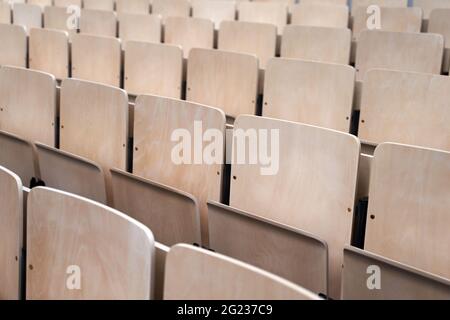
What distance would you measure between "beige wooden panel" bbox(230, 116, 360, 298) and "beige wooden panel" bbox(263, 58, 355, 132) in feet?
1.85

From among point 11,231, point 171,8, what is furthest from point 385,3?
point 11,231

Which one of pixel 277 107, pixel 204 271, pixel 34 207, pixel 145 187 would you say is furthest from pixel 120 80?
pixel 204 271

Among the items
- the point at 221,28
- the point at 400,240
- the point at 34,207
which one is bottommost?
the point at 400,240

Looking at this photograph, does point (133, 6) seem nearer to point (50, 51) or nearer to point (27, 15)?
point (27, 15)

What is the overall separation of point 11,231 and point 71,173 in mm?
567

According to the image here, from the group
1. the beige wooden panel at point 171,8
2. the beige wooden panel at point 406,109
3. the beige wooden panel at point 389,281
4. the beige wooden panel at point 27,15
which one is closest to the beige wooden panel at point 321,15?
the beige wooden panel at point 171,8

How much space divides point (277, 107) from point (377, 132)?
0.38m

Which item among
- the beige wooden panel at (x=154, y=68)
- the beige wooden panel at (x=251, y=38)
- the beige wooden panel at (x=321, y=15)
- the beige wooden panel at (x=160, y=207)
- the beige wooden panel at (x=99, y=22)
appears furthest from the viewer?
the beige wooden panel at (x=99, y=22)

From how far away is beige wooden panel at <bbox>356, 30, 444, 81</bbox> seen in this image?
2.39 meters

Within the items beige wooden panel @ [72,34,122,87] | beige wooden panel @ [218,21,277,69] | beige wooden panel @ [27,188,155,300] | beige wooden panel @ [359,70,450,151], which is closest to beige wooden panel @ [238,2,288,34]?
beige wooden panel @ [218,21,277,69]

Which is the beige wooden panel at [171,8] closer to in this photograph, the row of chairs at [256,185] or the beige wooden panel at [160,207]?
the row of chairs at [256,185]

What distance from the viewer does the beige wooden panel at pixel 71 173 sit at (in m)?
1.71

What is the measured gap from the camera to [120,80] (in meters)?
2.72
